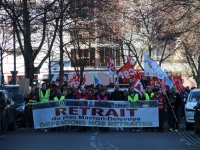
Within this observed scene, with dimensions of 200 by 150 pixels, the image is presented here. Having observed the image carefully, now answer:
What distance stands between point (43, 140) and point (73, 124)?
4.67m

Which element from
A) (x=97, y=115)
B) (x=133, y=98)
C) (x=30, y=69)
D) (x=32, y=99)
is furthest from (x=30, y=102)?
(x=30, y=69)

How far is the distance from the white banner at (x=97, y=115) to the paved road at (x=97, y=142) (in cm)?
134

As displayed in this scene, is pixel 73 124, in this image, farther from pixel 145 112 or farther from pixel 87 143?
pixel 87 143

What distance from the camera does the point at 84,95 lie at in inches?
978

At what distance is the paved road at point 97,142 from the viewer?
1705 centimetres

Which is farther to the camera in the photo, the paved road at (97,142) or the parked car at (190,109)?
the parked car at (190,109)

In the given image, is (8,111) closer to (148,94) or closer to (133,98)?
(133,98)

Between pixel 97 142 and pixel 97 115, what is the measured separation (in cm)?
553

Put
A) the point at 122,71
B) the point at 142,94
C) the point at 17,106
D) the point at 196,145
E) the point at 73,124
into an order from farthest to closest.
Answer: the point at 122,71 → the point at 17,106 → the point at 142,94 → the point at 73,124 → the point at 196,145

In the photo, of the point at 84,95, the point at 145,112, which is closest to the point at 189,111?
the point at 145,112

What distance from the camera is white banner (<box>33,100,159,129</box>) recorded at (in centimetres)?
2402

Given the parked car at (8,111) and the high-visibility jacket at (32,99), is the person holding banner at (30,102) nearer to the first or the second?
the high-visibility jacket at (32,99)

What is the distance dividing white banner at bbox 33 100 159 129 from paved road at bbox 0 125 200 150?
4.40 feet

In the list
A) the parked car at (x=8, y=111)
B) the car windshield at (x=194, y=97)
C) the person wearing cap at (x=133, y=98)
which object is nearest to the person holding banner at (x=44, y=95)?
the parked car at (x=8, y=111)
